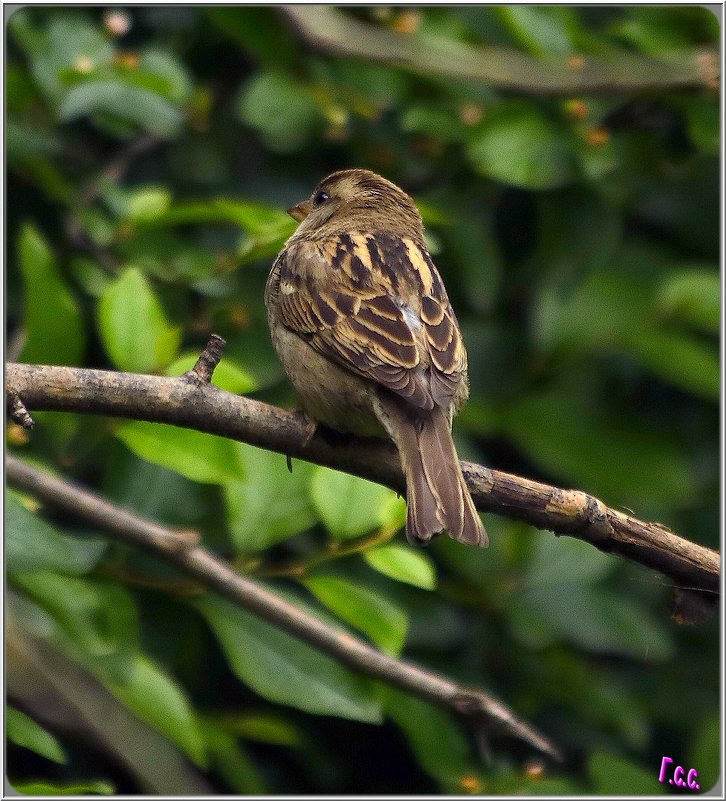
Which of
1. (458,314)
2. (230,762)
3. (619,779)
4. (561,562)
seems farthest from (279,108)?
(619,779)

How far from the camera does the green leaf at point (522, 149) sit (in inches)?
170

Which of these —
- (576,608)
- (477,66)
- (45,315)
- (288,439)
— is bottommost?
(288,439)

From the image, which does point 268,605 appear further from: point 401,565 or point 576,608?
point 576,608

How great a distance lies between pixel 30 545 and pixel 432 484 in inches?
44.0

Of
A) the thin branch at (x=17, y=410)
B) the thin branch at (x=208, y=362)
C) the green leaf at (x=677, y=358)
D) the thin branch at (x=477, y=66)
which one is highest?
the green leaf at (x=677, y=358)

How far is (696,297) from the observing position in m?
4.50

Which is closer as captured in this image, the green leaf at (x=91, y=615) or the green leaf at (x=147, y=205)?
the green leaf at (x=91, y=615)

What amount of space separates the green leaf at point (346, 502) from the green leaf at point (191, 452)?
33cm

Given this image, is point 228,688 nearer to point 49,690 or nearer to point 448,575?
point 448,575

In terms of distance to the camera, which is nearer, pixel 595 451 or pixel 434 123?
pixel 434 123

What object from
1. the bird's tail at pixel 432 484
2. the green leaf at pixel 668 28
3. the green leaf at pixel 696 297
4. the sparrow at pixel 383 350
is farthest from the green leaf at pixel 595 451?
the green leaf at pixel 668 28

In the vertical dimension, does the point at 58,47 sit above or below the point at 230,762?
above

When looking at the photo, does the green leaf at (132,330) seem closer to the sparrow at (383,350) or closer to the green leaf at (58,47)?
the sparrow at (383,350)

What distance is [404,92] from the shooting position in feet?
15.4
